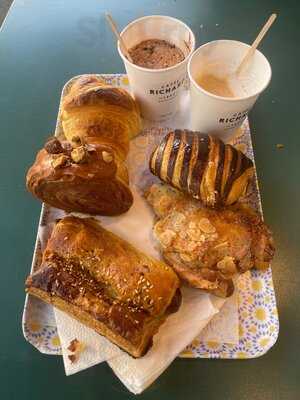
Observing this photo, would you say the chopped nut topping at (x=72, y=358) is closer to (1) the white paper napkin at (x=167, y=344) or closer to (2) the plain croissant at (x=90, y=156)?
(1) the white paper napkin at (x=167, y=344)

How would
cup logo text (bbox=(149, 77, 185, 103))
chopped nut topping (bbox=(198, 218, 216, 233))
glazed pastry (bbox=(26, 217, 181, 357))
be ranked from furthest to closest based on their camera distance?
cup logo text (bbox=(149, 77, 185, 103))
chopped nut topping (bbox=(198, 218, 216, 233))
glazed pastry (bbox=(26, 217, 181, 357))

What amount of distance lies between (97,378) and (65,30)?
4.07 feet

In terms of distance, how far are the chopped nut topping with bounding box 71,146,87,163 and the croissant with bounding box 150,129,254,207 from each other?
0.64ft

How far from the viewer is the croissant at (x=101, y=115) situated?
3.09 ft

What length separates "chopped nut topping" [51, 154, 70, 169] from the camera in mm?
808

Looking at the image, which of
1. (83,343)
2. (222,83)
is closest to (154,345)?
(83,343)

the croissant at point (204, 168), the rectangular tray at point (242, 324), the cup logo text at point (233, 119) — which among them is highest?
the cup logo text at point (233, 119)

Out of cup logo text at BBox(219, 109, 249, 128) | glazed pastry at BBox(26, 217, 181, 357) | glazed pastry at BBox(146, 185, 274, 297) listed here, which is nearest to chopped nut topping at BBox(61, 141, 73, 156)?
glazed pastry at BBox(26, 217, 181, 357)

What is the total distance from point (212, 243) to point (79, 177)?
0.36 m

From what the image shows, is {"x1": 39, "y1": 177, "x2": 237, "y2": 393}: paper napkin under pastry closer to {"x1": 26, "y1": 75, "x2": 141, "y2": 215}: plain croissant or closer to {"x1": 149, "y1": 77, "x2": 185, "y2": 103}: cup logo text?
{"x1": 26, "y1": 75, "x2": 141, "y2": 215}: plain croissant

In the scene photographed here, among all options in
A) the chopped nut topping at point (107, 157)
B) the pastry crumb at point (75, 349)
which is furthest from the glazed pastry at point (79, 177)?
the pastry crumb at point (75, 349)

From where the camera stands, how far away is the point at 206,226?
0.88m

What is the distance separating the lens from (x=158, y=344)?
0.83 m

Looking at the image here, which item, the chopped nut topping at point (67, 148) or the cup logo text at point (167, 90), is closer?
the chopped nut topping at point (67, 148)
